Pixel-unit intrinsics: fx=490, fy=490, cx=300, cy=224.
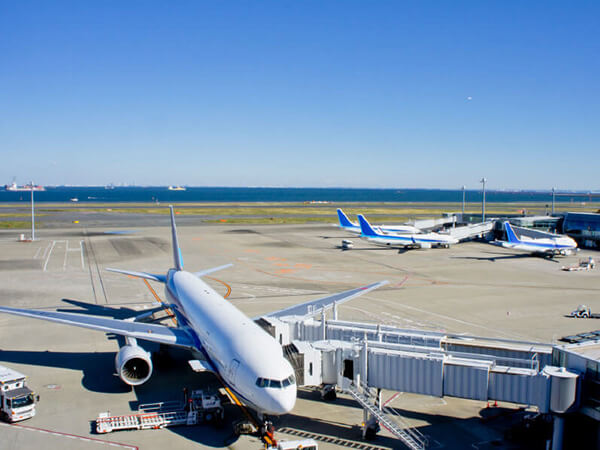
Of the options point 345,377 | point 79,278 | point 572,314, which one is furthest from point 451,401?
point 79,278

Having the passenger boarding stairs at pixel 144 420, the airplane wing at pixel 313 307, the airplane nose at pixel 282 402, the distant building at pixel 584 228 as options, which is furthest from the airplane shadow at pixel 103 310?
the distant building at pixel 584 228

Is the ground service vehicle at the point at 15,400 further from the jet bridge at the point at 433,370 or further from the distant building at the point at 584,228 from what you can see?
the distant building at the point at 584,228

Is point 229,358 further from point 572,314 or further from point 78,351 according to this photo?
point 572,314

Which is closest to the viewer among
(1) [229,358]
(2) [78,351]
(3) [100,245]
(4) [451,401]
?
(1) [229,358]

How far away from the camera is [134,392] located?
24.4 meters

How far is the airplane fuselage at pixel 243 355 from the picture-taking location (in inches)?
690

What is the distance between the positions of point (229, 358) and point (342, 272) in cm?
3935

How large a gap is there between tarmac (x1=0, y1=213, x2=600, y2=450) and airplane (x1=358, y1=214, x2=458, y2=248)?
181 cm

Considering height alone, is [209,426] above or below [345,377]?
below

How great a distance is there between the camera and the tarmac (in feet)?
67.6

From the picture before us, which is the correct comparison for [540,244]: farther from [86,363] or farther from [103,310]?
[86,363]

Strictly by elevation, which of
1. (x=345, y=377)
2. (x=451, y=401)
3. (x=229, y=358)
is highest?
(x=229, y=358)

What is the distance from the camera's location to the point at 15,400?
2105 centimetres

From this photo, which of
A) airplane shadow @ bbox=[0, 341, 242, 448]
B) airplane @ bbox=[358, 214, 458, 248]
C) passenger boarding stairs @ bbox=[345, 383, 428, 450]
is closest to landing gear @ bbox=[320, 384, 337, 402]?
passenger boarding stairs @ bbox=[345, 383, 428, 450]
